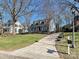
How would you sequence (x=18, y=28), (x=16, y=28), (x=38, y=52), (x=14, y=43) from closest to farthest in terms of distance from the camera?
(x=38, y=52) → (x=14, y=43) → (x=16, y=28) → (x=18, y=28)

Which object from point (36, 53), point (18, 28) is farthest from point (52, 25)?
point (36, 53)

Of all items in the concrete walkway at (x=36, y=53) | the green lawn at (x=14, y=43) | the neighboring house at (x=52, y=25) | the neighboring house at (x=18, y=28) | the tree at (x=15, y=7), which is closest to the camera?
the concrete walkway at (x=36, y=53)

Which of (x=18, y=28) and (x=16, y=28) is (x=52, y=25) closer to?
(x=18, y=28)

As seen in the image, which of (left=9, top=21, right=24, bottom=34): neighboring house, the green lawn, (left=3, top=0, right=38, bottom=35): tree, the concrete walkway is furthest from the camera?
(left=9, top=21, right=24, bottom=34): neighboring house

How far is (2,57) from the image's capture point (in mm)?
11680

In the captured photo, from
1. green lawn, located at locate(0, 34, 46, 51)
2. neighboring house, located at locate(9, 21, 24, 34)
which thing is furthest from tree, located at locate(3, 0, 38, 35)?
neighboring house, located at locate(9, 21, 24, 34)

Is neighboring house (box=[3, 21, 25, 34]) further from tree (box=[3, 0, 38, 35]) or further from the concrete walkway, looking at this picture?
the concrete walkway

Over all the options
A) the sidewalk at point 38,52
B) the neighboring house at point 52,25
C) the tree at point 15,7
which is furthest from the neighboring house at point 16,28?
the sidewalk at point 38,52

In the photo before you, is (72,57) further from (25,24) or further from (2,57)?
(25,24)

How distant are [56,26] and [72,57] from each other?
4495 cm

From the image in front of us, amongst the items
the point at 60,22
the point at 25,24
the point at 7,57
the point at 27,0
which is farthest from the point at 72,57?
the point at 25,24

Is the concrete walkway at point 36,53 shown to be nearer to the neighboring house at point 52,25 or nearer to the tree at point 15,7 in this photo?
the tree at point 15,7

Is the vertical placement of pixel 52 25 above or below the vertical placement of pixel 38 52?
above

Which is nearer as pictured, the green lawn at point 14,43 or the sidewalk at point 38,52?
the sidewalk at point 38,52
